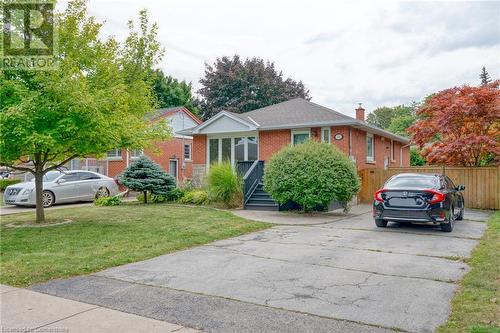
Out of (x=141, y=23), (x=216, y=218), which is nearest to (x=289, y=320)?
(x=216, y=218)

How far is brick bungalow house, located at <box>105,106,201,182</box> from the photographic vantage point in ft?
82.7

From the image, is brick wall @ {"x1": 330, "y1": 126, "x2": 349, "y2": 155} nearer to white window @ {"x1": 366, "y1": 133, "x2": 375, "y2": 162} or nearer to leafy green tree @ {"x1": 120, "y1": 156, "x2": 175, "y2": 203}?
white window @ {"x1": 366, "y1": 133, "x2": 375, "y2": 162}

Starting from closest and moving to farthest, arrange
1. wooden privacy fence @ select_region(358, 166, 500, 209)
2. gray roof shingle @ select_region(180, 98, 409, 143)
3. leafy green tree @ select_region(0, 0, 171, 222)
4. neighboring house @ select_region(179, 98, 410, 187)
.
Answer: leafy green tree @ select_region(0, 0, 171, 222) → wooden privacy fence @ select_region(358, 166, 500, 209) → gray roof shingle @ select_region(180, 98, 409, 143) → neighboring house @ select_region(179, 98, 410, 187)

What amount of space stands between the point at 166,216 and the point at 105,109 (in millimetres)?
4076

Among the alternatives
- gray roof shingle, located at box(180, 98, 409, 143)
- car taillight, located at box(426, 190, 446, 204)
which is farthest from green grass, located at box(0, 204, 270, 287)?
gray roof shingle, located at box(180, 98, 409, 143)

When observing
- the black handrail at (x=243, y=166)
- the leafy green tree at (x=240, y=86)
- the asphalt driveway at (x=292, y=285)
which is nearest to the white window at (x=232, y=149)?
the black handrail at (x=243, y=166)

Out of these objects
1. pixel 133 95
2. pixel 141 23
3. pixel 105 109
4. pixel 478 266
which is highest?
pixel 141 23

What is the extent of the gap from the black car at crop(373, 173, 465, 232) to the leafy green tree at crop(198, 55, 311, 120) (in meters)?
26.7

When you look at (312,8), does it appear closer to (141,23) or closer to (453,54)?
(141,23)

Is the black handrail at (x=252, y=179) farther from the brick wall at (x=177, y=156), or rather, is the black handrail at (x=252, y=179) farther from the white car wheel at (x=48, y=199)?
the brick wall at (x=177, y=156)

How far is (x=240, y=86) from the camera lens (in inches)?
1439

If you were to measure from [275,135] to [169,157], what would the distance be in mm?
10861

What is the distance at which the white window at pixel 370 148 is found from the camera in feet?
63.2

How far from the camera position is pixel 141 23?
11438 millimetres
